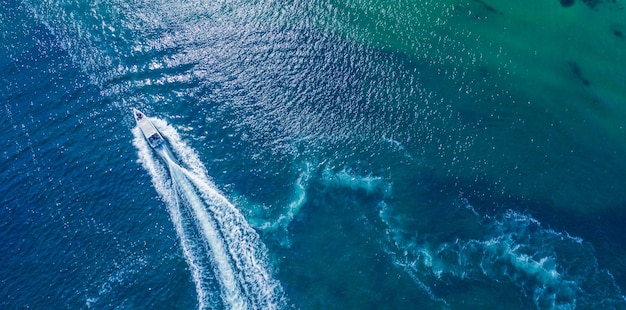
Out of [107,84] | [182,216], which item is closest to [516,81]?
[182,216]

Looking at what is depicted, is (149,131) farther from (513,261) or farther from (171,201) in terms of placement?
(513,261)

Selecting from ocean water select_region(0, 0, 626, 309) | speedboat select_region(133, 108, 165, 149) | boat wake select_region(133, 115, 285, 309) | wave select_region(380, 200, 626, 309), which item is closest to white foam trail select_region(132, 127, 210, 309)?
boat wake select_region(133, 115, 285, 309)

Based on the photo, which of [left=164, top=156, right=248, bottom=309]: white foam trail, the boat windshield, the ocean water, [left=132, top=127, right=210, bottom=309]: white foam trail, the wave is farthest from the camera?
the boat windshield

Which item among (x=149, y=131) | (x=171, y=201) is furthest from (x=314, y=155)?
(x=149, y=131)

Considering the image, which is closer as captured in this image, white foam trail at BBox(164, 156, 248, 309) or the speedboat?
white foam trail at BBox(164, 156, 248, 309)

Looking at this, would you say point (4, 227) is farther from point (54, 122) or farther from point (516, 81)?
point (516, 81)

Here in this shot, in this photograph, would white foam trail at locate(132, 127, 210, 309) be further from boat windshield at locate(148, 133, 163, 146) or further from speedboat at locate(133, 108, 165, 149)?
boat windshield at locate(148, 133, 163, 146)

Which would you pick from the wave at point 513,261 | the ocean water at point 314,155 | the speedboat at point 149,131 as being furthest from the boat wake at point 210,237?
the wave at point 513,261
